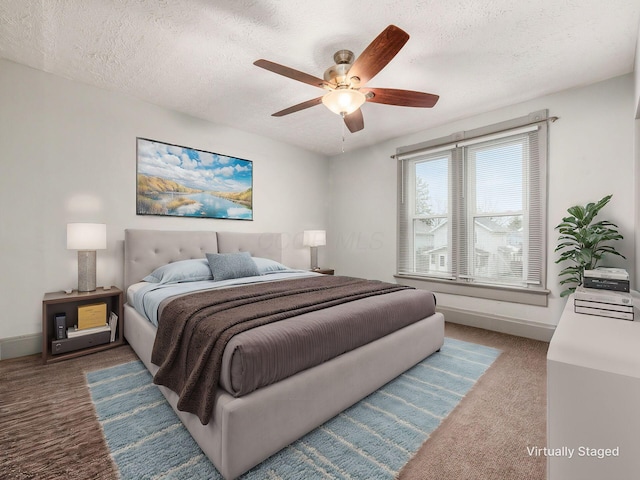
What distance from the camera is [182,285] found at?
A: 2715mm

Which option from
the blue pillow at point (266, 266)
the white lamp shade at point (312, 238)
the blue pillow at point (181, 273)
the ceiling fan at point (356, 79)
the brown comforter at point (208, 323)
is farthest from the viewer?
the white lamp shade at point (312, 238)

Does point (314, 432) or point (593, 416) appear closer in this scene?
point (593, 416)

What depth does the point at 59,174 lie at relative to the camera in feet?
9.14

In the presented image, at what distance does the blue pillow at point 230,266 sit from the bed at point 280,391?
72cm

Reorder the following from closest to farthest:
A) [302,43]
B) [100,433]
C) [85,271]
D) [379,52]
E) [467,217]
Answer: [100,433] < [379,52] < [302,43] < [85,271] < [467,217]

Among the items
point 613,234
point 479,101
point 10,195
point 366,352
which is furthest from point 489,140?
point 10,195

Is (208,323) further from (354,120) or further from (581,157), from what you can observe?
(581,157)

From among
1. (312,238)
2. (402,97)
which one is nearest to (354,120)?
(402,97)

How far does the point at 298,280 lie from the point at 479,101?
9.16 ft

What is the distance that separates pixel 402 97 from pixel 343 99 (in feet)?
1.62

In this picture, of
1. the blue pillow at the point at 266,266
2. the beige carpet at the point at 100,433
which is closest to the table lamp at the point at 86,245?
the beige carpet at the point at 100,433

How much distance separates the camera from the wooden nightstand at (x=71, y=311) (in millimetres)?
2467

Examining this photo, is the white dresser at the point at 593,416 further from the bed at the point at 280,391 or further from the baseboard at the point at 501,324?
the baseboard at the point at 501,324

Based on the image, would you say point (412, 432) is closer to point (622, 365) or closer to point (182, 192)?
point (622, 365)
